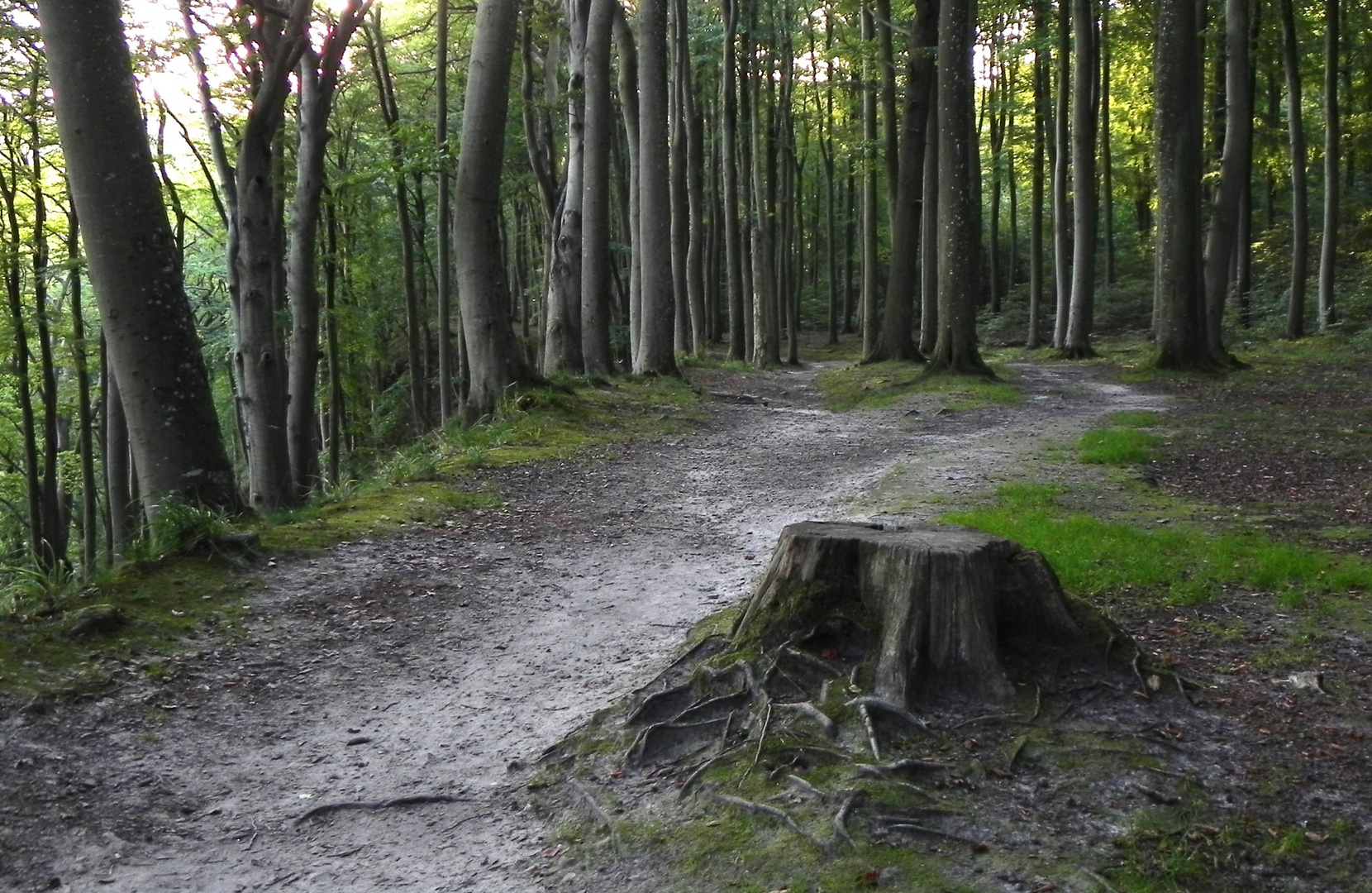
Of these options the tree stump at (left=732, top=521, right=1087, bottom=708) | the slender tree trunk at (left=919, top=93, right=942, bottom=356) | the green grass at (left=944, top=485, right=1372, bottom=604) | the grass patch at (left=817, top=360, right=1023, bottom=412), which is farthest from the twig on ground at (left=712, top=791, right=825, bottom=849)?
the slender tree trunk at (left=919, top=93, right=942, bottom=356)

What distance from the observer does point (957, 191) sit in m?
17.6

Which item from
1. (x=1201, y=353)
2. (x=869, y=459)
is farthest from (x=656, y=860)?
(x=1201, y=353)

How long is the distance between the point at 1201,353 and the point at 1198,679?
1469 cm

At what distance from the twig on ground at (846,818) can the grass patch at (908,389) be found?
1186 cm

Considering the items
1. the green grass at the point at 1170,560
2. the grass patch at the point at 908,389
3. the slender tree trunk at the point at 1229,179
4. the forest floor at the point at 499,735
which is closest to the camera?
the forest floor at the point at 499,735

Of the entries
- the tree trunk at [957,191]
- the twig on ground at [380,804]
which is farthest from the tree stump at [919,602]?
the tree trunk at [957,191]

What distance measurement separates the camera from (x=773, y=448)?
13.4 metres

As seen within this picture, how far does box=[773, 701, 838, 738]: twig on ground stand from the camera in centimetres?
439

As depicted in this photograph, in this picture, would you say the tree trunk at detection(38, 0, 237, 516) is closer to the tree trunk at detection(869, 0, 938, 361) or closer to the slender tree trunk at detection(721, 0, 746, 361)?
the tree trunk at detection(869, 0, 938, 361)

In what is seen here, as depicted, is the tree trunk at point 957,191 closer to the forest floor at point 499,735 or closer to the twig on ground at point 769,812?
the forest floor at point 499,735

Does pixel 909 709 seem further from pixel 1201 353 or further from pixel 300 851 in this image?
pixel 1201 353

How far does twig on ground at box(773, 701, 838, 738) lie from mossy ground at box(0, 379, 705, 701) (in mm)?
3336

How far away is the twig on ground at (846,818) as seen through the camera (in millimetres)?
3707

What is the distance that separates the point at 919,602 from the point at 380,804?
240 cm
